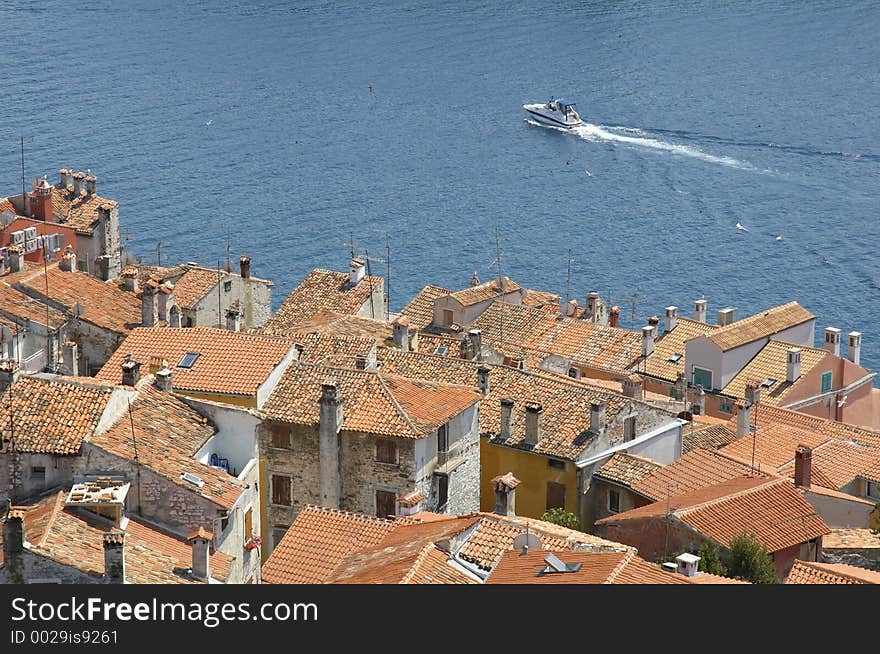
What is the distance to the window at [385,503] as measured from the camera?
168ft

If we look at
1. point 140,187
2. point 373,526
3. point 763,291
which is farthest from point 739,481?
point 140,187

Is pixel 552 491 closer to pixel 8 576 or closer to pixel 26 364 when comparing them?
pixel 26 364

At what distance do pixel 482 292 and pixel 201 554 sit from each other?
50.9m

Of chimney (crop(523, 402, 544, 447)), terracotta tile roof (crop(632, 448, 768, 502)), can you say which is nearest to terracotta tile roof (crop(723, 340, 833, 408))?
terracotta tile roof (crop(632, 448, 768, 502))

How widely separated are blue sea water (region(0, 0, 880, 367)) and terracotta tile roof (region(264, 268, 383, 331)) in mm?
29438

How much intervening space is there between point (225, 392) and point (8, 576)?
1598 centimetres

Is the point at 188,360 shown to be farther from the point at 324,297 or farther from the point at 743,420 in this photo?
the point at 324,297

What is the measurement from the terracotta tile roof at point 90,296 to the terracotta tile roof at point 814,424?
25.4 m

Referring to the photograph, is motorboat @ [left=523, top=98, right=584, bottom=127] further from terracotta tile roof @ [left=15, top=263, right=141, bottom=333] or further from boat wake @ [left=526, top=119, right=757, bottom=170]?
terracotta tile roof @ [left=15, top=263, right=141, bottom=333]

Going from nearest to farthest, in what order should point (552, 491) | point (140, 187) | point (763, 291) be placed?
point (552, 491)
point (763, 291)
point (140, 187)

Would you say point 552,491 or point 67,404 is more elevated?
point 67,404

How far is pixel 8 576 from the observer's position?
36.3 metres

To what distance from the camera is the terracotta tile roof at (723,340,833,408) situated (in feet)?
251

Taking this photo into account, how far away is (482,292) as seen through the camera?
88.0 m
